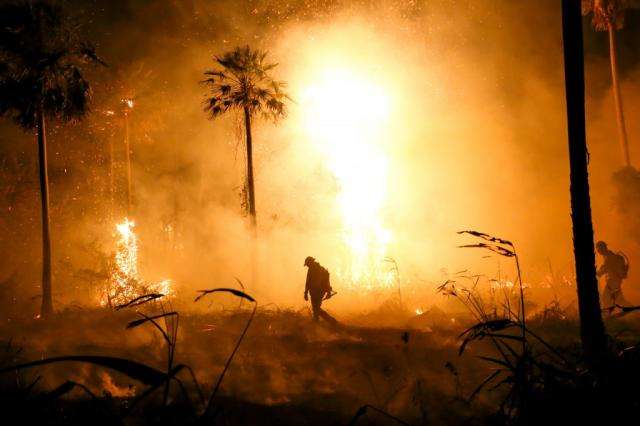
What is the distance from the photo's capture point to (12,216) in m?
21.1

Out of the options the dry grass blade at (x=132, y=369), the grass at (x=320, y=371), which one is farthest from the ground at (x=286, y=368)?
the dry grass blade at (x=132, y=369)

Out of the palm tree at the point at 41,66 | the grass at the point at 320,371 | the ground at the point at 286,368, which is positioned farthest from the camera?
the palm tree at the point at 41,66

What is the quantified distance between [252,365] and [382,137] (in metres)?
29.8

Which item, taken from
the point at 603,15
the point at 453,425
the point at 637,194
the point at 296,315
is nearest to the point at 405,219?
the point at 637,194

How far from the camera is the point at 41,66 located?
47.1 feet

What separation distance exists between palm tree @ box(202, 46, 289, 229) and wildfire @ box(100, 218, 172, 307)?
574 cm

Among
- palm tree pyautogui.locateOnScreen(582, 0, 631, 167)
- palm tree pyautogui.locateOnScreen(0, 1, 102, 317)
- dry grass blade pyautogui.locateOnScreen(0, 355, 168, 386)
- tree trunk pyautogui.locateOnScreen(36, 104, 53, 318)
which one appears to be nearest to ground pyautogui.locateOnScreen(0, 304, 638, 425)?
dry grass blade pyautogui.locateOnScreen(0, 355, 168, 386)

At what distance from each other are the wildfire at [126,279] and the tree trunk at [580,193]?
10.7 metres

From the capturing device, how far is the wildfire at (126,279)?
18688 mm

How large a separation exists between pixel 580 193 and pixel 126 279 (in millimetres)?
19111

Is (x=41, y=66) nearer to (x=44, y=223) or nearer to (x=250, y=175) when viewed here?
(x=44, y=223)

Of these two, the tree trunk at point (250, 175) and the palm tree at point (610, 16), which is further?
the palm tree at point (610, 16)

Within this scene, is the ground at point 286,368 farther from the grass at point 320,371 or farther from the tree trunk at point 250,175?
the tree trunk at point 250,175

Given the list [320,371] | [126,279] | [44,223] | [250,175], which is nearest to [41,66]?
[44,223]
